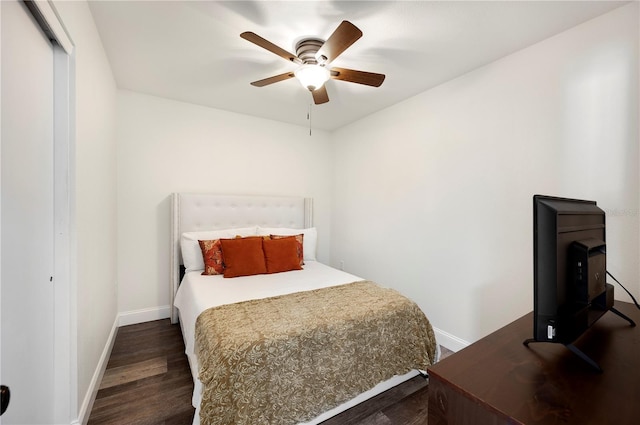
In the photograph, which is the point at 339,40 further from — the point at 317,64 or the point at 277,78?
the point at 277,78

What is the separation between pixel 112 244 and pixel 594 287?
10.9 ft

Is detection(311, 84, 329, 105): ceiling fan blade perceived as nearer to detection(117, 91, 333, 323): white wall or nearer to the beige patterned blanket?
detection(117, 91, 333, 323): white wall

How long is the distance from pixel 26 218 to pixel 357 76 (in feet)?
6.58

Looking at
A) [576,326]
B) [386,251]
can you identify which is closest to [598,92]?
[576,326]

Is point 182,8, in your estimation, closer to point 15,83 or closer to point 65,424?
point 15,83

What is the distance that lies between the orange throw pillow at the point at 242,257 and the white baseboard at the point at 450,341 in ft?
6.00

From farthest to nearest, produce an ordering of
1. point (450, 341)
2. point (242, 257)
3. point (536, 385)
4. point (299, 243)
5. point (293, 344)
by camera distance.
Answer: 1. point (299, 243)
2. point (242, 257)
3. point (450, 341)
4. point (293, 344)
5. point (536, 385)

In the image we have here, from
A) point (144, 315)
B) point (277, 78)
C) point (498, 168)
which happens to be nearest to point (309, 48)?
point (277, 78)

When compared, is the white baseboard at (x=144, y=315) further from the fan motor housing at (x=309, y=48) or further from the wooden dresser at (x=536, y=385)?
the wooden dresser at (x=536, y=385)

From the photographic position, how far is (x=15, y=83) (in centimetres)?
101

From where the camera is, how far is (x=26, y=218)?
1.10 metres

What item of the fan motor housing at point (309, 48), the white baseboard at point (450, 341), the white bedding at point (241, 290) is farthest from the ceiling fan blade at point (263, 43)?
the white baseboard at point (450, 341)

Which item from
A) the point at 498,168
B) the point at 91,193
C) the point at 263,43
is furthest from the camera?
the point at 498,168

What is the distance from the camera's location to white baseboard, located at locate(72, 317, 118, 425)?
60.1 inches
